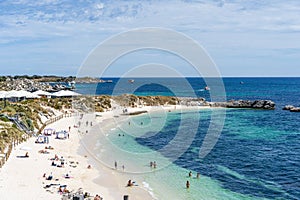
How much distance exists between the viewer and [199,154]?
3334 cm

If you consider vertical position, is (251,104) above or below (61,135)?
above

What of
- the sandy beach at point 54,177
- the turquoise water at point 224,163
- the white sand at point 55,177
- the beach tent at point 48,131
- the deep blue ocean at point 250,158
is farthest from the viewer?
the beach tent at point 48,131

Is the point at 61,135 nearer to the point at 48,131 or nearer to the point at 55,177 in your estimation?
the point at 48,131

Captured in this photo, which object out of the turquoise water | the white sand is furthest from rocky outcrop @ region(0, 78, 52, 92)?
the white sand

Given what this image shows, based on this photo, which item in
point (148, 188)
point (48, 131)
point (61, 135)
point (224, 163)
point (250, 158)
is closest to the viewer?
point (148, 188)

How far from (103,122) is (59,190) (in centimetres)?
3269

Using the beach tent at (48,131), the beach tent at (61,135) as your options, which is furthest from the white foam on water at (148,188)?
the beach tent at (48,131)

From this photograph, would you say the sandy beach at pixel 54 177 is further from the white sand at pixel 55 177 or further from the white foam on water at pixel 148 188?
the white foam on water at pixel 148 188

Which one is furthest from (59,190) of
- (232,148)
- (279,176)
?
(232,148)

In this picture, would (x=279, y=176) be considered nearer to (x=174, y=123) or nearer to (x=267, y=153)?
(x=267, y=153)

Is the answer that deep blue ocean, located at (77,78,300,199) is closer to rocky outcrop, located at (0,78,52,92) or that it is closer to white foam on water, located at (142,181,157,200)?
white foam on water, located at (142,181,157,200)

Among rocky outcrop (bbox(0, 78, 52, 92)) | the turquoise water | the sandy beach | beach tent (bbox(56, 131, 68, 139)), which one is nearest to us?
the sandy beach

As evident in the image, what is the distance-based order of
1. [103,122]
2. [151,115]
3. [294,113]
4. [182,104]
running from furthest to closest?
[182,104]
[294,113]
[151,115]
[103,122]

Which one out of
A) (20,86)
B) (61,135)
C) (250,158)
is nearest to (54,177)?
(61,135)
